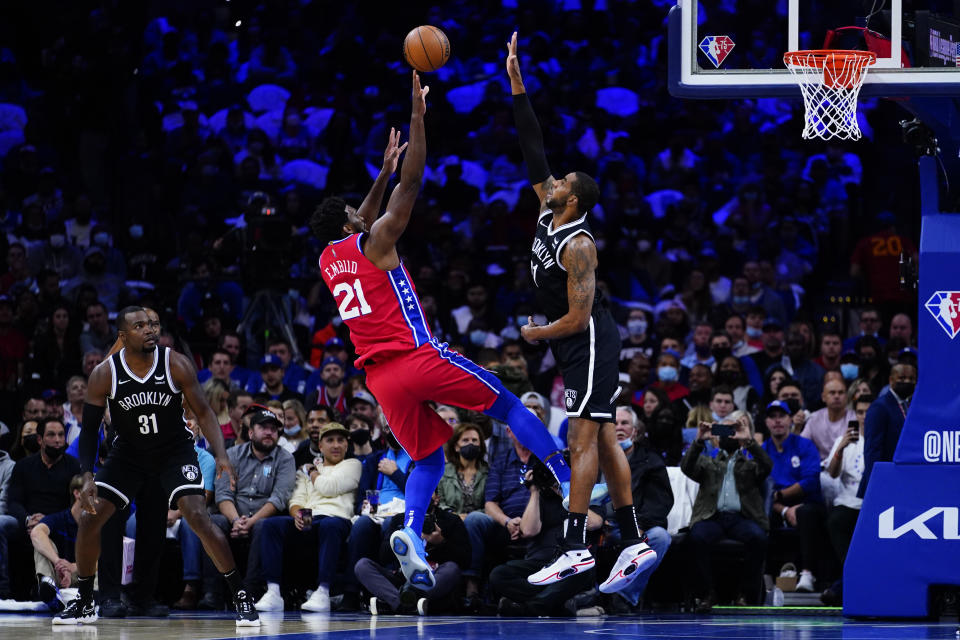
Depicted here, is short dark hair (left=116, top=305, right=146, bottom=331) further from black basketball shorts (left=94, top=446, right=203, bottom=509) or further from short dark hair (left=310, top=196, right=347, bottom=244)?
short dark hair (left=310, top=196, right=347, bottom=244)

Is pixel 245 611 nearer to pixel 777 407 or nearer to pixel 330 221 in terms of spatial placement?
pixel 330 221

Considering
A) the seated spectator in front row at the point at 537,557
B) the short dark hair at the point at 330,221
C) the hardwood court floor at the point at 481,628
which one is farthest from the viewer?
the seated spectator in front row at the point at 537,557

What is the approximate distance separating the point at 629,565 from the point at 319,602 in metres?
4.07

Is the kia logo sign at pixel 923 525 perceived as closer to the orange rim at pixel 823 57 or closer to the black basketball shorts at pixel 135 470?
the orange rim at pixel 823 57

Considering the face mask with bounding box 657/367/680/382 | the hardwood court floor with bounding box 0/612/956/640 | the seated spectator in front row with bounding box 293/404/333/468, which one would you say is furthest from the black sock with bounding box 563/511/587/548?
the face mask with bounding box 657/367/680/382

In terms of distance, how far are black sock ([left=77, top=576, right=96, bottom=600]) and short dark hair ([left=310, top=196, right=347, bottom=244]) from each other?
333cm

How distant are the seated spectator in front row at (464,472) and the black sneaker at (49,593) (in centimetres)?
363

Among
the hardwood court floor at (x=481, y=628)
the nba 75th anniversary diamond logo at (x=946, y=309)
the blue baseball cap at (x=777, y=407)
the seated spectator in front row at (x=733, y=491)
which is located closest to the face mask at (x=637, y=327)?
the blue baseball cap at (x=777, y=407)

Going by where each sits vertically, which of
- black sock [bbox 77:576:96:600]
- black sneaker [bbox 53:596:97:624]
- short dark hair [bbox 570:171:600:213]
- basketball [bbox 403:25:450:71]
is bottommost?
black sneaker [bbox 53:596:97:624]

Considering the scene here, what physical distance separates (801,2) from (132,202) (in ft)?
43.3

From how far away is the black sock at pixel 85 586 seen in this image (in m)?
11.0

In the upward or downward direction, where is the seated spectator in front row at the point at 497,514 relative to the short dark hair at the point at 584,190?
downward

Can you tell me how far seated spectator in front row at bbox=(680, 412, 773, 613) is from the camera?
41.4 ft

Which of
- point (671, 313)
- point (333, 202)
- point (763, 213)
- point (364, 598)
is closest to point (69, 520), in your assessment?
point (364, 598)
